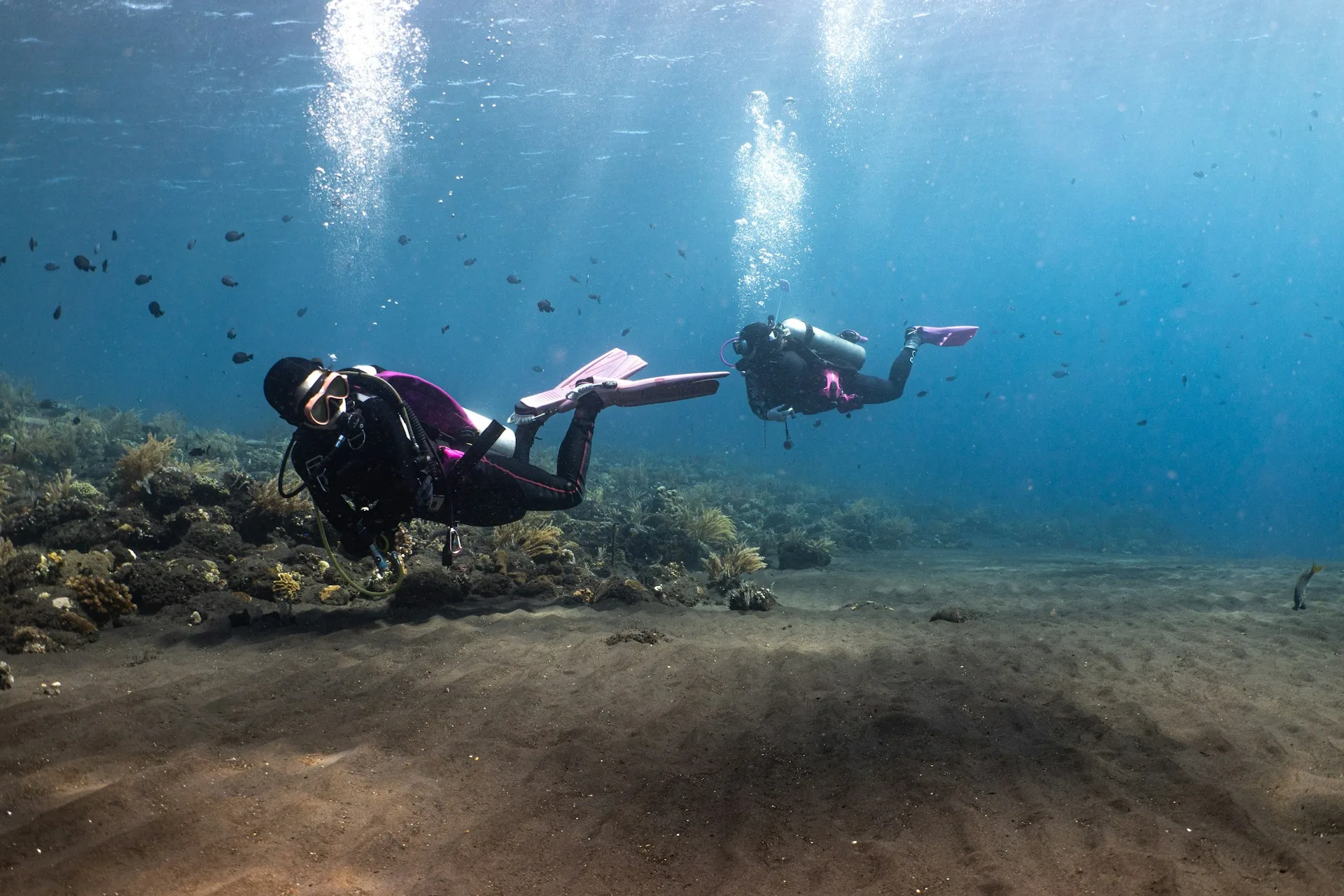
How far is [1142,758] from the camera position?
11.6 feet

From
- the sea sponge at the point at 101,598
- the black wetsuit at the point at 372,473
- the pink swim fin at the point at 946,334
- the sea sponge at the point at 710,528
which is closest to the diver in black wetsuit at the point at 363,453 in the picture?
the black wetsuit at the point at 372,473

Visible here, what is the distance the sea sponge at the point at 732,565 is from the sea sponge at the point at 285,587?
5554 mm

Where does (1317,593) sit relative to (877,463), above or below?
above

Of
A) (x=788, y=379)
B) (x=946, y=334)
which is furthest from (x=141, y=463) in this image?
(x=946, y=334)

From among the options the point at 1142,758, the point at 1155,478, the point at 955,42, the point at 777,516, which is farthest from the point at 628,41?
the point at 1155,478

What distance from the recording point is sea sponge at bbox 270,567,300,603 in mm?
6664

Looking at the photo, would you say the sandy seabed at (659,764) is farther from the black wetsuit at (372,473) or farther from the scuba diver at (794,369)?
the scuba diver at (794,369)

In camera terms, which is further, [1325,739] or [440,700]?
[440,700]

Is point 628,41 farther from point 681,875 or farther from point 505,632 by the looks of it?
point 681,875

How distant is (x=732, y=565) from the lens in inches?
425

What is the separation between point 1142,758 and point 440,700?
4358 millimetres

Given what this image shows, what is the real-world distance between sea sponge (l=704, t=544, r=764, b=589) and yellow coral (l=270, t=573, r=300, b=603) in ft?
18.2

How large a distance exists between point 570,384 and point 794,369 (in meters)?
5.88

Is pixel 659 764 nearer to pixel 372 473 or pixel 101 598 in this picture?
pixel 372 473
